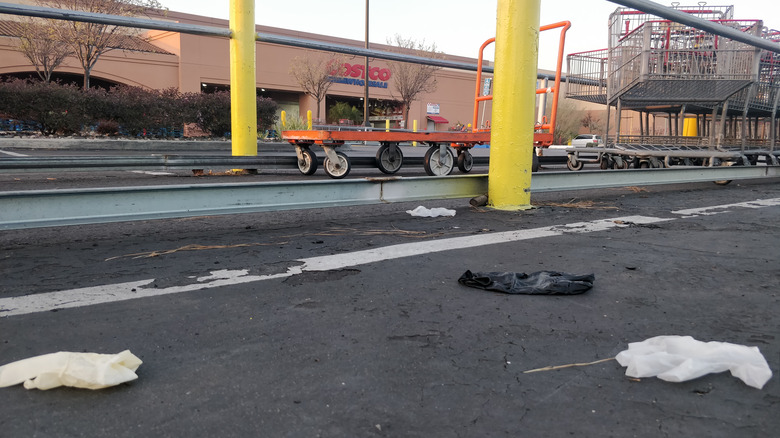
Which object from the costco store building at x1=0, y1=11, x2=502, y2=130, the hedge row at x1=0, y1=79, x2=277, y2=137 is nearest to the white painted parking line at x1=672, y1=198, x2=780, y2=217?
the hedge row at x1=0, y1=79, x2=277, y2=137

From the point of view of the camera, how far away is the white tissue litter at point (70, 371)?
1.86 m

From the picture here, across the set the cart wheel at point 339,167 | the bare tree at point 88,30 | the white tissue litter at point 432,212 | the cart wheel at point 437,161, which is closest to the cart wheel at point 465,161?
the cart wheel at point 437,161

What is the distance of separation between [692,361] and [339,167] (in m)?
7.32

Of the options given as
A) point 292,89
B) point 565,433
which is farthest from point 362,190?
point 292,89

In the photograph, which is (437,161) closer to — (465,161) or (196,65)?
(465,161)

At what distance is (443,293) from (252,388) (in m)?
1.34

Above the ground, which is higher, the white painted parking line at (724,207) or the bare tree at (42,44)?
the bare tree at (42,44)

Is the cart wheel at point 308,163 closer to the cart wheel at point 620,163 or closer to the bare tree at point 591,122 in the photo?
the cart wheel at point 620,163

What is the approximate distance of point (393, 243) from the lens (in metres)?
4.24

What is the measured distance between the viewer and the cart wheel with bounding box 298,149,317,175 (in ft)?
30.5

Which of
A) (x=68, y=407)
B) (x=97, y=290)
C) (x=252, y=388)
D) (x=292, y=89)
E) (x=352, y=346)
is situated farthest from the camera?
(x=292, y=89)

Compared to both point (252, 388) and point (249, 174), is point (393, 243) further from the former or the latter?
point (249, 174)

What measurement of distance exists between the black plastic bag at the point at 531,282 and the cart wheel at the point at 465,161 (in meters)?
7.81

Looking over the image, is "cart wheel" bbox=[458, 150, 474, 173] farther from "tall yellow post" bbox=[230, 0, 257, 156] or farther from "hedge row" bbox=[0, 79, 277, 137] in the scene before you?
"hedge row" bbox=[0, 79, 277, 137]
